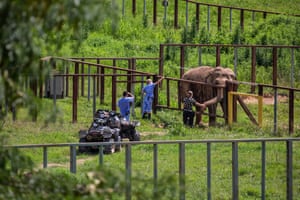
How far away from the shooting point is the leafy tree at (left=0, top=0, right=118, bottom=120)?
541cm

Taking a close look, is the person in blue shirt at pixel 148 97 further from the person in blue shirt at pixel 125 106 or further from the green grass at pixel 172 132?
the person in blue shirt at pixel 125 106

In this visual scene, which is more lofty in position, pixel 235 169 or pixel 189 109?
pixel 235 169

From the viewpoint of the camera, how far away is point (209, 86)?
24.8 m

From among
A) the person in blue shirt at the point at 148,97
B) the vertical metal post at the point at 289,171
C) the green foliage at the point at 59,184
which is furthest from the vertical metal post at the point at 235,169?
the person in blue shirt at the point at 148,97

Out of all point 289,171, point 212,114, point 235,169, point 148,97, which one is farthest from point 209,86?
point 235,169

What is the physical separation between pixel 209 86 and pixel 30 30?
19402 millimetres

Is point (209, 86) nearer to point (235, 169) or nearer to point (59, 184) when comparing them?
point (235, 169)

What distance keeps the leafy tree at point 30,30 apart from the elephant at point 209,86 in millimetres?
17617

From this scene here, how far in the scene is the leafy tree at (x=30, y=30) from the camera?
17.7ft

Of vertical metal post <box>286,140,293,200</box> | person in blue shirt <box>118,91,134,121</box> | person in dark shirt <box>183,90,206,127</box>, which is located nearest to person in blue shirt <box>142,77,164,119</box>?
person in dark shirt <box>183,90,206,127</box>

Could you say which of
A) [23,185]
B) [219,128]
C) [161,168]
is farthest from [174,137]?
[23,185]

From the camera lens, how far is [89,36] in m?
33.7

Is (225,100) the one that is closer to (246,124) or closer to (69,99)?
(246,124)

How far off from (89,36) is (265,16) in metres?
6.71
